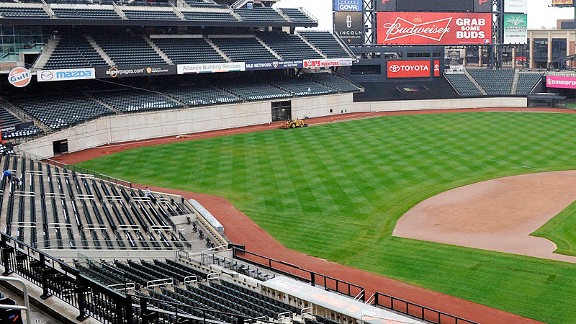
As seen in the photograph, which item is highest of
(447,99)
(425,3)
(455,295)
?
(425,3)

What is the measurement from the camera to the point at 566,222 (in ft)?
101

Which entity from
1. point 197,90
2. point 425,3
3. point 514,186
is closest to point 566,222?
point 514,186

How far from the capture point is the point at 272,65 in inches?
2872

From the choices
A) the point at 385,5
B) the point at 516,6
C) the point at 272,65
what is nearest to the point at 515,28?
the point at 516,6

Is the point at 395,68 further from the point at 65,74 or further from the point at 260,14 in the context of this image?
the point at 65,74

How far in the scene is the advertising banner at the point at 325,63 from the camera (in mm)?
76688

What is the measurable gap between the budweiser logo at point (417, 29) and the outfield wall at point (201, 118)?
944 centimetres

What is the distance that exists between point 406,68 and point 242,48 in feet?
75.0

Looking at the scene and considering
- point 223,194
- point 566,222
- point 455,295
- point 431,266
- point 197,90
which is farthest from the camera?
point 197,90

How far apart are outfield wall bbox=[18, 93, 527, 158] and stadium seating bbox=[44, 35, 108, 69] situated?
6101mm

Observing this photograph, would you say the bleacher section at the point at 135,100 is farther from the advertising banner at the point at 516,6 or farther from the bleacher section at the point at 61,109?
the advertising banner at the point at 516,6

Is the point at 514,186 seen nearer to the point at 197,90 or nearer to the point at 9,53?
the point at 197,90

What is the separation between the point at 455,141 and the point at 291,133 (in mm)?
16299

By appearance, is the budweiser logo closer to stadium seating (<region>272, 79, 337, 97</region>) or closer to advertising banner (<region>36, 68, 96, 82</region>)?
stadium seating (<region>272, 79, 337, 97</region>)
